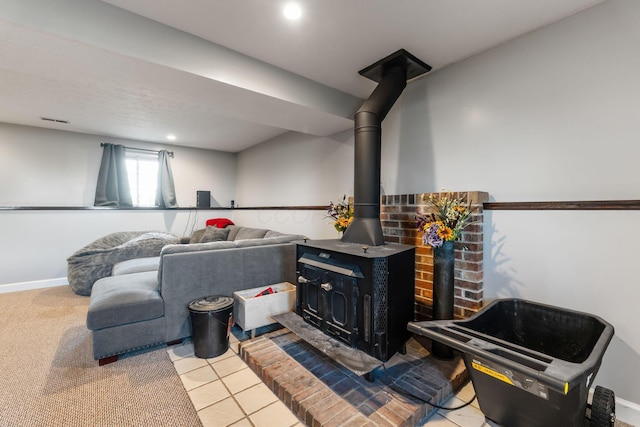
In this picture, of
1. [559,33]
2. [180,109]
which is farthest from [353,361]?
[180,109]

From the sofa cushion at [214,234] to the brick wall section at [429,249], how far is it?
3197 millimetres

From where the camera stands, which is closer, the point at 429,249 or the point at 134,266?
the point at 429,249

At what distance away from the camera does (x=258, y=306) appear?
2414 mm

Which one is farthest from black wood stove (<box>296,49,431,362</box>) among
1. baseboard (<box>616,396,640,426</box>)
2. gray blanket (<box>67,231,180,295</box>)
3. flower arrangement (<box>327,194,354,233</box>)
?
gray blanket (<box>67,231,180,295</box>)

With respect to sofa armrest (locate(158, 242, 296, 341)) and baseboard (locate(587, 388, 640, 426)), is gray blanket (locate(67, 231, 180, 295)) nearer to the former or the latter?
sofa armrest (locate(158, 242, 296, 341))

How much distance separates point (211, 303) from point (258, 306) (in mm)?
395

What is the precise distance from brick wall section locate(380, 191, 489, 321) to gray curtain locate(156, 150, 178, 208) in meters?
4.29

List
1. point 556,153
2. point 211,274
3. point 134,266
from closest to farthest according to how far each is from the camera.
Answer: point 556,153, point 211,274, point 134,266

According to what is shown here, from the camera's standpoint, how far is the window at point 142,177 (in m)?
4.96

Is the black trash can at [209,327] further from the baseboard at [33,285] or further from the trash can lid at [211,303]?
the baseboard at [33,285]

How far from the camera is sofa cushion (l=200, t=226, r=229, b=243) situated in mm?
4637

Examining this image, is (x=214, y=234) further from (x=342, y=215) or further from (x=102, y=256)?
(x=342, y=215)

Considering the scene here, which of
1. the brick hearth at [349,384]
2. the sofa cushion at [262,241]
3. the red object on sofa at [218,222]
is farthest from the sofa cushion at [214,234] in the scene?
the brick hearth at [349,384]

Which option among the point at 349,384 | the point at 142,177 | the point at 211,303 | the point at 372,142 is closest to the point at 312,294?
the point at 349,384
